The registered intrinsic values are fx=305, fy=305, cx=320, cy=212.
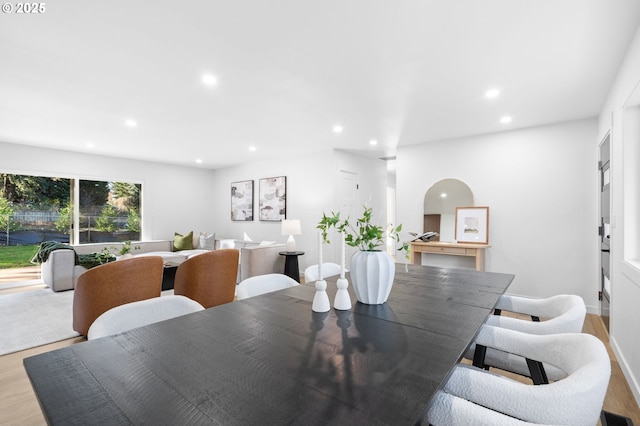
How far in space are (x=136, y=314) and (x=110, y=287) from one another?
62.4 inches

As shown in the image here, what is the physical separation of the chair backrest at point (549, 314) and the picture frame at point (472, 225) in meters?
2.81

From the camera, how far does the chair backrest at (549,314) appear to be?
4.33ft

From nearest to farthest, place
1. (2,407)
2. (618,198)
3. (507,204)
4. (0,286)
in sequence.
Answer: (2,407)
(618,198)
(507,204)
(0,286)

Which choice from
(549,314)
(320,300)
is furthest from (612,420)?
(320,300)

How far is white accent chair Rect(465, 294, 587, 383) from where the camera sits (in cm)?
131

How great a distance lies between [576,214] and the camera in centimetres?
385

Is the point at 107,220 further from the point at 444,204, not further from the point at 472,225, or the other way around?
the point at 472,225

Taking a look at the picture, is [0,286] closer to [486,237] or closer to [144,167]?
[144,167]

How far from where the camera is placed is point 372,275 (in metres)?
1.46

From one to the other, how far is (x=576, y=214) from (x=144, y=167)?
777 cm

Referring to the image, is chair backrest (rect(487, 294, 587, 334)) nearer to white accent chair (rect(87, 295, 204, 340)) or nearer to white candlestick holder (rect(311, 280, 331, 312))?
white candlestick holder (rect(311, 280, 331, 312))

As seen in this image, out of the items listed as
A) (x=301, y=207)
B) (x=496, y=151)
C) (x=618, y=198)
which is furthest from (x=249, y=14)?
(x=301, y=207)

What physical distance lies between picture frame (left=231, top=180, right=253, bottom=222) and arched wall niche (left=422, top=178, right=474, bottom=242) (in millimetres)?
3877

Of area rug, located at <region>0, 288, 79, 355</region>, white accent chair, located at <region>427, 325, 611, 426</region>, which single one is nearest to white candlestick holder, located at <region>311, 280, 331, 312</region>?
white accent chair, located at <region>427, 325, 611, 426</region>
